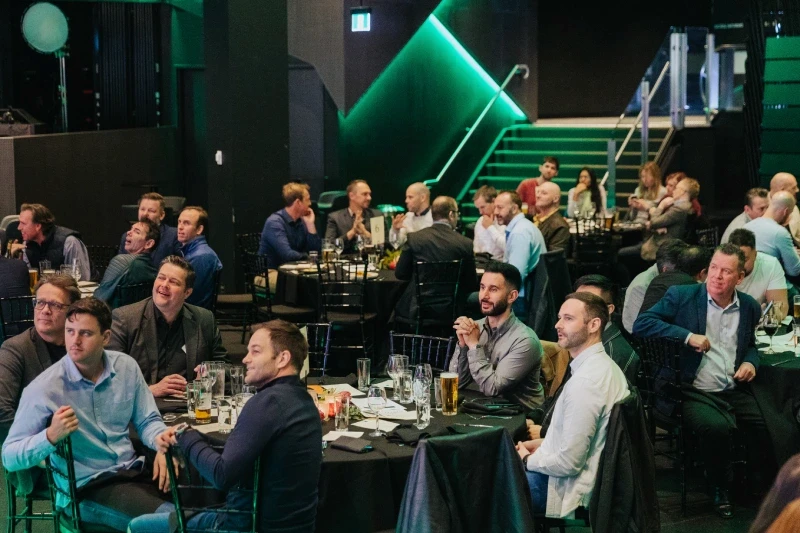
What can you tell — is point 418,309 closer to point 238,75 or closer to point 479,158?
point 238,75

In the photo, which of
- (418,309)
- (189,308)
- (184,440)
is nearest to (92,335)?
(184,440)

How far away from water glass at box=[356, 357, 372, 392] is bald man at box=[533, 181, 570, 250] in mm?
4470

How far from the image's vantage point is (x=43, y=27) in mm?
13828

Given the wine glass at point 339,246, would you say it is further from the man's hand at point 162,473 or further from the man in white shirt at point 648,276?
the man's hand at point 162,473

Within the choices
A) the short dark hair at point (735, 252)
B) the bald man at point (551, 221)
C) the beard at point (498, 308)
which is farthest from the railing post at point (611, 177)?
the beard at point (498, 308)

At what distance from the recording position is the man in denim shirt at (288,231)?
9.96 metres

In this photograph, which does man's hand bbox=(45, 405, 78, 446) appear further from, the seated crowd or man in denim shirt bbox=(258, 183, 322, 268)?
man in denim shirt bbox=(258, 183, 322, 268)

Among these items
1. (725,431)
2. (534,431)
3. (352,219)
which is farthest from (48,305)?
(352,219)

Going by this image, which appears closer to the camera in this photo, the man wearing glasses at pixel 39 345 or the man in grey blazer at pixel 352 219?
the man wearing glasses at pixel 39 345

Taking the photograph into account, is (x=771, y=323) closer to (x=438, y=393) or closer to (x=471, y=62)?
(x=438, y=393)

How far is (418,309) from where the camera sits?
877 cm

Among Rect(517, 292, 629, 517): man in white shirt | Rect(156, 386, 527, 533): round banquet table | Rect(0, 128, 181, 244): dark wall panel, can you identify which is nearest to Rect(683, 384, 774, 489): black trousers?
Rect(517, 292, 629, 517): man in white shirt

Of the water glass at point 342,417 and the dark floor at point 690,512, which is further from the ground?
the water glass at point 342,417

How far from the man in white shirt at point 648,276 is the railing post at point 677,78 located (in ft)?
29.4
